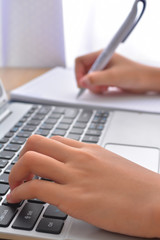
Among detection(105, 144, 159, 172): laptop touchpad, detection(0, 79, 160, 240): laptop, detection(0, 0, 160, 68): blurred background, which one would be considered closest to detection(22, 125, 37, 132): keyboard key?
detection(0, 79, 160, 240): laptop

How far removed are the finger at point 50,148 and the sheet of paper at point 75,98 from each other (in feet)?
1.08

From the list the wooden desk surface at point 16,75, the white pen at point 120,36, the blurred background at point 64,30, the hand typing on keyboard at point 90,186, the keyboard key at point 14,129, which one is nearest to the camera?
the hand typing on keyboard at point 90,186

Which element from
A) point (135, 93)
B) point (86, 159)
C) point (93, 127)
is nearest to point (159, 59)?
point (135, 93)

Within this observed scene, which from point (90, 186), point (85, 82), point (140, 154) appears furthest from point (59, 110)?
point (90, 186)

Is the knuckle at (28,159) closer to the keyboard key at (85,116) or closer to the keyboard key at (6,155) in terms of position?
the keyboard key at (6,155)

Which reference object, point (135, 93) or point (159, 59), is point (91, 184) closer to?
point (135, 93)

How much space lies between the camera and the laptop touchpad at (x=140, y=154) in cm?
51

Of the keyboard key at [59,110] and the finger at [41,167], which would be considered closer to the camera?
the finger at [41,167]

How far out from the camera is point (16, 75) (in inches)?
42.7

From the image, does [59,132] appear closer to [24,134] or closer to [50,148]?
[24,134]

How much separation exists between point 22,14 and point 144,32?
15.6 inches

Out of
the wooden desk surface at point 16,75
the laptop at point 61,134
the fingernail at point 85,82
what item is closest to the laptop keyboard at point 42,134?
the laptop at point 61,134

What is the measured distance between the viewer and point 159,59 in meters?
1.11

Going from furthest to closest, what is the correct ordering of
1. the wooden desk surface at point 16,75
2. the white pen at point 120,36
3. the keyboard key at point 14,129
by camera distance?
the wooden desk surface at point 16,75 < the white pen at point 120,36 < the keyboard key at point 14,129
